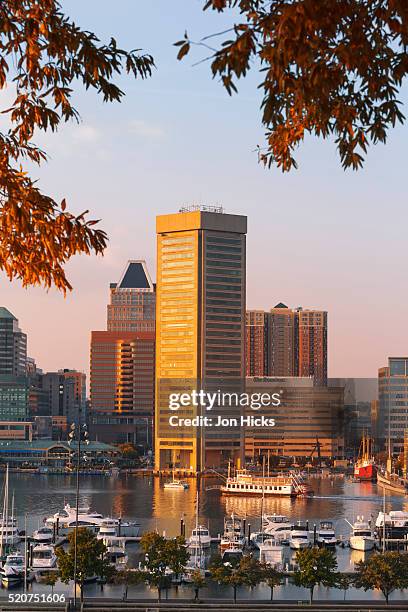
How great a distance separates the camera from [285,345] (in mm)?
192125

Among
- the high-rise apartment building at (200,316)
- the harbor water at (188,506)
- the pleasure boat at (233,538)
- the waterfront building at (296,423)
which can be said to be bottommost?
the harbor water at (188,506)

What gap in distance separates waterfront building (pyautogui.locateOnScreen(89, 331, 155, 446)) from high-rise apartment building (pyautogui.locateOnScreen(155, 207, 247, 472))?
35640mm

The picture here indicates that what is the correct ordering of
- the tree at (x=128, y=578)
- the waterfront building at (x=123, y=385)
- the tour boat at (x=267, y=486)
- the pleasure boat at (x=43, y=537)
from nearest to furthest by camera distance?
the tree at (x=128, y=578), the pleasure boat at (x=43, y=537), the tour boat at (x=267, y=486), the waterfront building at (x=123, y=385)

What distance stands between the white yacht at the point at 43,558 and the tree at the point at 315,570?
36.1 feet

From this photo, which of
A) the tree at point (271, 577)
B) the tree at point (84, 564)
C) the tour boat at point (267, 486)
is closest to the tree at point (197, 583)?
the tree at point (271, 577)

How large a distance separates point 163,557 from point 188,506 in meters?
43.3

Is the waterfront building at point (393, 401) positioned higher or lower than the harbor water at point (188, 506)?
higher

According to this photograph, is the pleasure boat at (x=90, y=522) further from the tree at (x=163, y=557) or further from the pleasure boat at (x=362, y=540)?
the tree at (x=163, y=557)

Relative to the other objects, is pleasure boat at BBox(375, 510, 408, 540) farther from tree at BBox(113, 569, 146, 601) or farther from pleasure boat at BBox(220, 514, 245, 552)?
tree at BBox(113, 569, 146, 601)

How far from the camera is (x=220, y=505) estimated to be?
82562mm

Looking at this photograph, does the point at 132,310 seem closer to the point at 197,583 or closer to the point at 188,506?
the point at 188,506

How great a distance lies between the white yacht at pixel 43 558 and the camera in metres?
42.2

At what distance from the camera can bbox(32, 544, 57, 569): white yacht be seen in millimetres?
42188

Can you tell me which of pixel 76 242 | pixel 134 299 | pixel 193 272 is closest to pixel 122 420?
pixel 134 299
